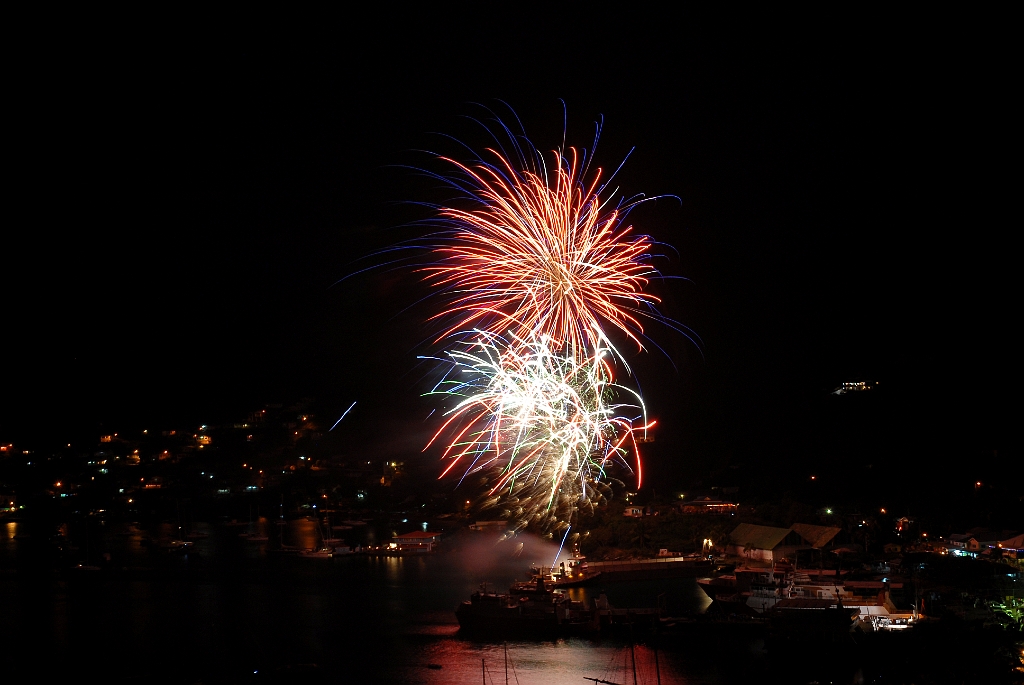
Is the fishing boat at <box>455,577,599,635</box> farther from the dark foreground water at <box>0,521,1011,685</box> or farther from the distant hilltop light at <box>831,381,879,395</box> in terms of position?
the distant hilltop light at <box>831,381,879,395</box>

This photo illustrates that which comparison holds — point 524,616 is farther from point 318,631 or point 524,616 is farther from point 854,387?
point 854,387

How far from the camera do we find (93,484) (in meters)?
21.3

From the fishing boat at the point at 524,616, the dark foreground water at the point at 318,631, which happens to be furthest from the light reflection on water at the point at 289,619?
the fishing boat at the point at 524,616

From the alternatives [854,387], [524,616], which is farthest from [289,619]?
[854,387]

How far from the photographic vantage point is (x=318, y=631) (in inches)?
316

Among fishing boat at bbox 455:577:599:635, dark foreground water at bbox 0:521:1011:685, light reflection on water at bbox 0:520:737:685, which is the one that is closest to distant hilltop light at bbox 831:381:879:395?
light reflection on water at bbox 0:520:737:685

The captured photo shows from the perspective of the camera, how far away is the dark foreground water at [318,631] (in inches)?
261

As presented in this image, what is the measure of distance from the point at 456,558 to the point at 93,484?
43.2ft

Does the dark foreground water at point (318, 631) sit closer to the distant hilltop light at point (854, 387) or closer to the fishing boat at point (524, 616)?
the fishing boat at point (524, 616)

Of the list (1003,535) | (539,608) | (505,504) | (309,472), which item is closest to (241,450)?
(309,472)

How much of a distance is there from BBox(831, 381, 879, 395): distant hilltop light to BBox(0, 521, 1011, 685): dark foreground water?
7386 mm

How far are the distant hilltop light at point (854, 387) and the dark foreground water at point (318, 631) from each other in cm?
739

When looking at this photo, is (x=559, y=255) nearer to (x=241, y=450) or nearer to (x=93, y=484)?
(x=93, y=484)

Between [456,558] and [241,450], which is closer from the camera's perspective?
[456,558]
